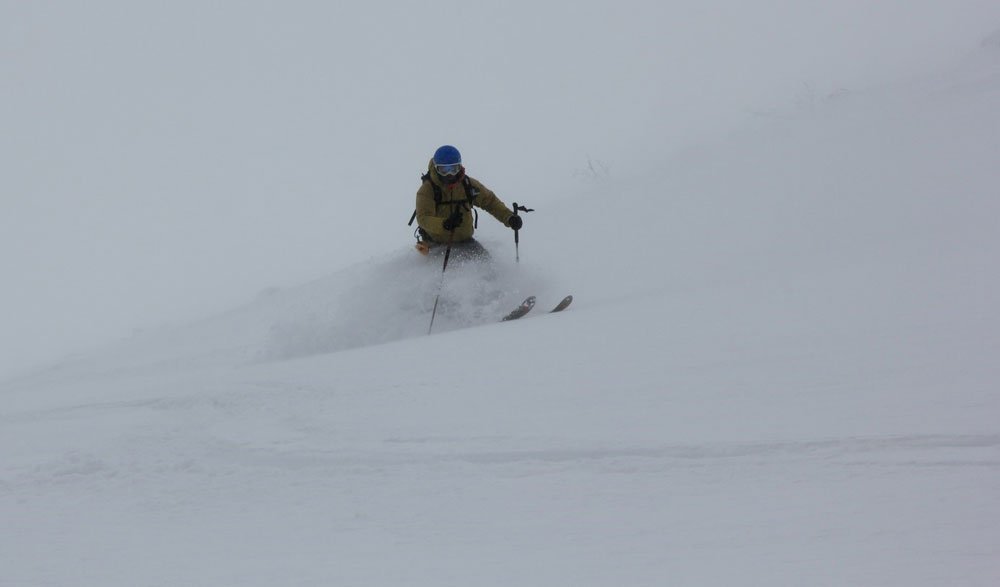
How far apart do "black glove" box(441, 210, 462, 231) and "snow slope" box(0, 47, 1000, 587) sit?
1621 millimetres

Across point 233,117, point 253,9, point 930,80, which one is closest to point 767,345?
point 930,80

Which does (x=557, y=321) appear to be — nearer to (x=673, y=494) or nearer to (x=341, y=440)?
(x=341, y=440)

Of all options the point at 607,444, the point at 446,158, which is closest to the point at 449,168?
the point at 446,158

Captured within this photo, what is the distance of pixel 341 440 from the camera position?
449 centimetres

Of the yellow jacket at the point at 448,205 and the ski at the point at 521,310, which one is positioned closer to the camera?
the ski at the point at 521,310

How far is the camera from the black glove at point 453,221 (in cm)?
873

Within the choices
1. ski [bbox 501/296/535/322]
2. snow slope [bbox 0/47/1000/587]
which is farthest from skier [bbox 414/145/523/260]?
snow slope [bbox 0/47/1000/587]

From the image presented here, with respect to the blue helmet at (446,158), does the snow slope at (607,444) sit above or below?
below

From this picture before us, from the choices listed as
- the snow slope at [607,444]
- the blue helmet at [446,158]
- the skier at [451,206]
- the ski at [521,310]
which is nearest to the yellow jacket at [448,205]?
the skier at [451,206]

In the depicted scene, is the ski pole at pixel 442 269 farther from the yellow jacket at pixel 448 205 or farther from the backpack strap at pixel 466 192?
the backpack strap at pixel 466 192

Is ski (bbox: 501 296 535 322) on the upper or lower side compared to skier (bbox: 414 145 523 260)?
lower

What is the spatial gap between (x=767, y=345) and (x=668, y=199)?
21.0 ft

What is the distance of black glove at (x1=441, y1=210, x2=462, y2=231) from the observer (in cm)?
873

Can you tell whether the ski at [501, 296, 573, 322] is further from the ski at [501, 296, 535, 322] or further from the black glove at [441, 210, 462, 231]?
the black glove at [441, 210, 462, 231]
